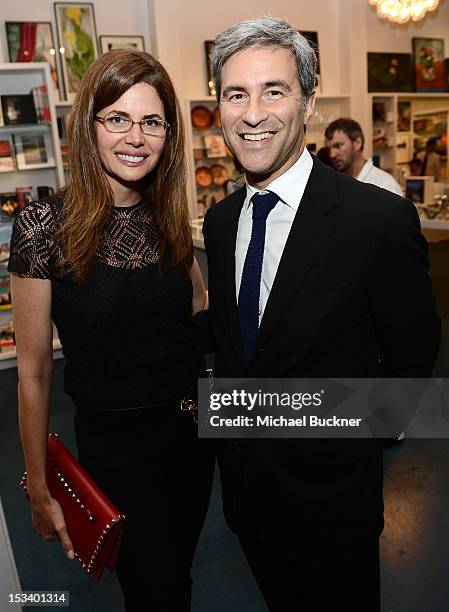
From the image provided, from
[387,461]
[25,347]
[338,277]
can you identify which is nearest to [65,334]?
[25,347]

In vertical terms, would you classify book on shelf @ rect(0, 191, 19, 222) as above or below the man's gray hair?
below

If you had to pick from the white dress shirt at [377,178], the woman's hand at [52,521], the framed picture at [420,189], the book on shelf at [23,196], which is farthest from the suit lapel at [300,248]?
the framed picture at [420,189]

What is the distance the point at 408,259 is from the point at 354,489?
628 millimetres

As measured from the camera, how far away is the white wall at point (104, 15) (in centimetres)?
600

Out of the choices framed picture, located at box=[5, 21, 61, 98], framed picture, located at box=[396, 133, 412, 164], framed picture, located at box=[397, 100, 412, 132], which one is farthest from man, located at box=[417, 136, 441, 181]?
framed picture, located at box=[5, 21, 61, 98]

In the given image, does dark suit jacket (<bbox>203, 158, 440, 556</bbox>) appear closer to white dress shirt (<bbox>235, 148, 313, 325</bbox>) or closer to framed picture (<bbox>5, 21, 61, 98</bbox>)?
white dress shirt (<bbox>235, 148, 313, 325</bbox>)

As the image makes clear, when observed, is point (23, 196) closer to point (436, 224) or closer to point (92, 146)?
point (436, 224)

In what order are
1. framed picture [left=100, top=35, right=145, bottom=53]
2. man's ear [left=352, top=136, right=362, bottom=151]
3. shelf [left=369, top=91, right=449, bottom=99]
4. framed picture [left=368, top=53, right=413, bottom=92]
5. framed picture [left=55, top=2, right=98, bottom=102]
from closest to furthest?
1. man's ear [left=352, top=136, right=362, bottom=151]
2. framed picture [left=55, top=2, right=98, bottom=102]
3. framed picture [left=100, top=35, right=145, bottom=53]
4. shelf [left=369, top=91, right=449, bottom=99]
5. framed picture [left=368, top=53, right=413, bottom=92]

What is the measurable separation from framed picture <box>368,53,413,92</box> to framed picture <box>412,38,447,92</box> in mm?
166

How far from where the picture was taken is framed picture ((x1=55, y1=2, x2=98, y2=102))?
626 centimetres

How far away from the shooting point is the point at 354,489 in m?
1.48

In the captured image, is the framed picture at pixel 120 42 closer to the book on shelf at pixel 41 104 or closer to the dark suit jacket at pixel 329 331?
the book on shelf at pixel 41 104

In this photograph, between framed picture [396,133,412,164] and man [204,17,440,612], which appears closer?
man [204,17,440,612]

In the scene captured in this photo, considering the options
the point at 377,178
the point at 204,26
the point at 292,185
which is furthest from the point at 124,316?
the point at 204,26
